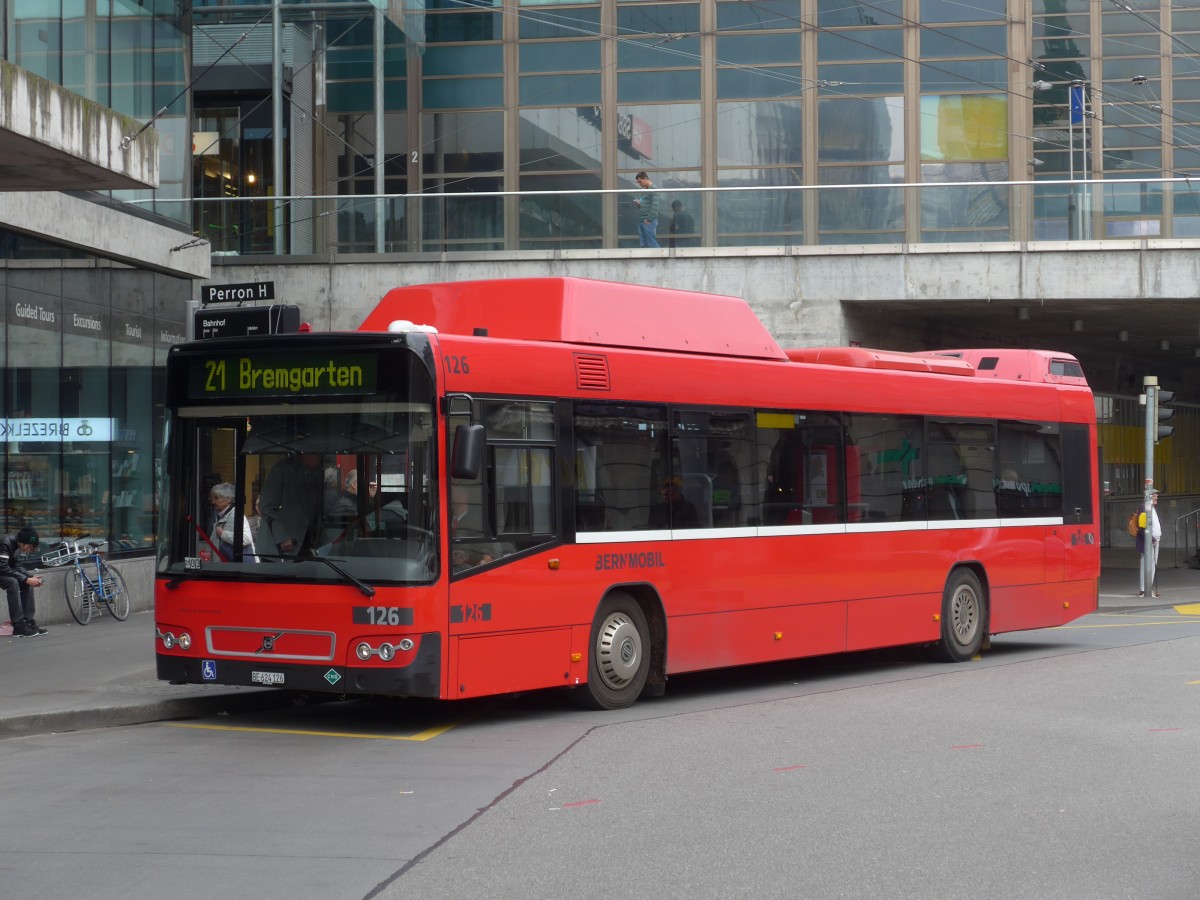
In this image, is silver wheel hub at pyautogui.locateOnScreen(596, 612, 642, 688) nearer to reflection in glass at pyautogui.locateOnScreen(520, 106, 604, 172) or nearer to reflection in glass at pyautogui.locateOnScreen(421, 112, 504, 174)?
reflection in glass at pyautogui.locateOnScreen(520, 106, 604, 172)

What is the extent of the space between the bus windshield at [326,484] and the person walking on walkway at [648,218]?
45.5 ft

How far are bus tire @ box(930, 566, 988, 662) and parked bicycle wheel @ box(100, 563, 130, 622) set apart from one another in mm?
9683

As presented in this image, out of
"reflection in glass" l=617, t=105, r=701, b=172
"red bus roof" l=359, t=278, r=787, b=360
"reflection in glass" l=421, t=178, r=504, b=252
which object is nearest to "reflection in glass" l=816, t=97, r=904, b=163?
"reflection in glass" l=617, t=105, r=701, b=172

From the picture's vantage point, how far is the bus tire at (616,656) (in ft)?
37.9

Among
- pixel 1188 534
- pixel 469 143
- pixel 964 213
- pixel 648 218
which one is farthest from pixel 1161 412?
pixel 1188 534

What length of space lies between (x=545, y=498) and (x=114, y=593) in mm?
9656

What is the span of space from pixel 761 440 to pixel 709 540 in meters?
1.13

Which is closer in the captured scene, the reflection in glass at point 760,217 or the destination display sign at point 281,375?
the destination display sign at point 281,375

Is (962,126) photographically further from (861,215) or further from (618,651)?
(618,651)

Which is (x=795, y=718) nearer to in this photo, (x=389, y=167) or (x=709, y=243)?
(x=709, y=243)

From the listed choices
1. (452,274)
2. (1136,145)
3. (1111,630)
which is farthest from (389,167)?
(1136,145)

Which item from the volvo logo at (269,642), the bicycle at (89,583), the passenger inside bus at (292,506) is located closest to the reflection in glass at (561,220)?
the bicycle at (89,583)

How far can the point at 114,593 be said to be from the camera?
742 inches

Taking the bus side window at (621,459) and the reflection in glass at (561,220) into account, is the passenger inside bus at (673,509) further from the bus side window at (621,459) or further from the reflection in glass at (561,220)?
the reflection in glass at (561,220)
